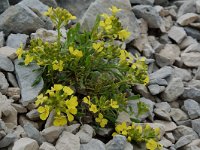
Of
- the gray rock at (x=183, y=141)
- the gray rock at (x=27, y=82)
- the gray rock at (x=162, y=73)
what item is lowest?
the gray rock at (x=183, y=141)

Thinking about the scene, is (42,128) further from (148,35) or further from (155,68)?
(148,35)

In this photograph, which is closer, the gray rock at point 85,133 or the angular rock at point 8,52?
the gray rock at point 85,133

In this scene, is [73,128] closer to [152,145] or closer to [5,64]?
[152,145]

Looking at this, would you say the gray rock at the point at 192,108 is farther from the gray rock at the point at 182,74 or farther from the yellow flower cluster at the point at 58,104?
the yellow flower cluster at the point at 58,104

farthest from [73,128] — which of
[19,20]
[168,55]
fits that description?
[168,55]

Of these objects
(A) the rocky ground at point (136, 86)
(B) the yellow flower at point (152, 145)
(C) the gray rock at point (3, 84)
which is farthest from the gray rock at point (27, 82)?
(B) the yellow flower at point (152, 145)

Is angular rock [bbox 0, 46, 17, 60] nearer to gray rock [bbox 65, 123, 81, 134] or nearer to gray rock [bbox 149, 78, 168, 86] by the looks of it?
gray rock [bbox 65, 123, 81, 134]
